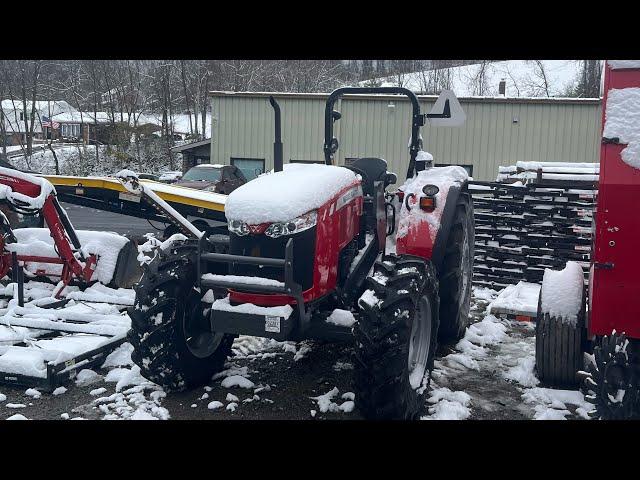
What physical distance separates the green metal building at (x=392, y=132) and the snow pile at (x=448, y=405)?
46.6 ft

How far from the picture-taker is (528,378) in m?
5.32

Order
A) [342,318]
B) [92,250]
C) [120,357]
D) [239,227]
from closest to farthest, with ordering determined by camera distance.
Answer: [239,227], [342,318], [120,357], [92,250]

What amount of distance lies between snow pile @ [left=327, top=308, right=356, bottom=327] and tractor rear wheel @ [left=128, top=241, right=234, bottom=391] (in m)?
1.03

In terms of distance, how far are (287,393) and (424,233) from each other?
1644mm

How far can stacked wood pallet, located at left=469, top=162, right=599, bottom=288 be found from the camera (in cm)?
912

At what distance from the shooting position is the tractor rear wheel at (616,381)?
3.39m

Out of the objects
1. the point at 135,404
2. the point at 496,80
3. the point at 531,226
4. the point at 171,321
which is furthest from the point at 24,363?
the point at 496,80

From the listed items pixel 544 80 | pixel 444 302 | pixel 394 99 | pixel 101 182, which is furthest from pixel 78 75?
pixel 444 302

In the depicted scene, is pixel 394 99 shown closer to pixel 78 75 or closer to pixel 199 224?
pixel 199 224

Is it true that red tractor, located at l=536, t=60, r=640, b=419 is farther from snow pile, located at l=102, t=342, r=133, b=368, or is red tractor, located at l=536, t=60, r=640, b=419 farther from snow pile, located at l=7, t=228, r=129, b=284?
snow pile, located at l=7, t=228, r=129, b=284

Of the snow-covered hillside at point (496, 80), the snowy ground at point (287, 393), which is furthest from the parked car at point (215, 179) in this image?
the snow-covered hillside at point (496, 80)

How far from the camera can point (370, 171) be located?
225 inches

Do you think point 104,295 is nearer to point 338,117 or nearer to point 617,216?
point 338,117

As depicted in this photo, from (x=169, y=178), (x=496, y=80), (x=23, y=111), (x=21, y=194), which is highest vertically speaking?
(x=496, y=80)
